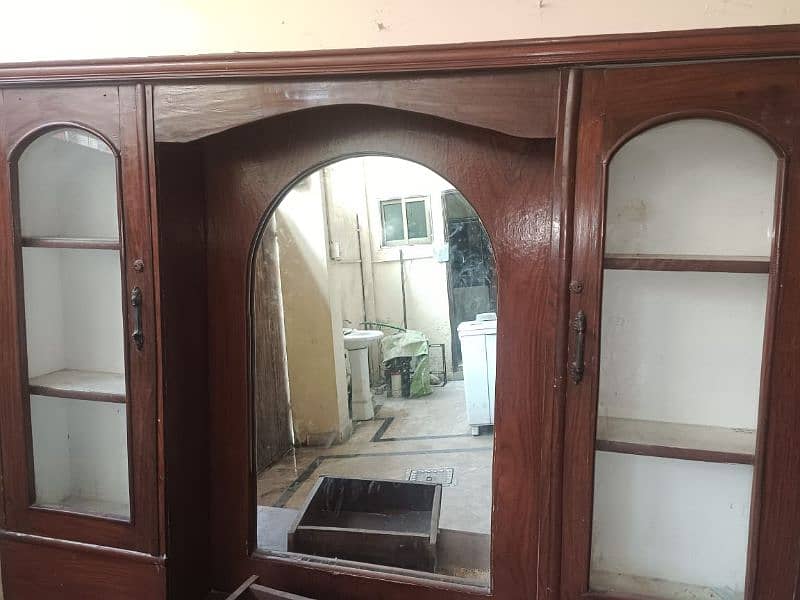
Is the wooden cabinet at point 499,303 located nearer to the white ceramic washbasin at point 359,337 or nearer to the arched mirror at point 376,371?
the arched mirror at point 376,371

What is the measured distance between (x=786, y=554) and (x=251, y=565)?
120cm

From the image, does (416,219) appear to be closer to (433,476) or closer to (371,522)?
(433,476)


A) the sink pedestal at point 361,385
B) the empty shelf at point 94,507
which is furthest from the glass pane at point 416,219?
the empty shelf at point 94,507

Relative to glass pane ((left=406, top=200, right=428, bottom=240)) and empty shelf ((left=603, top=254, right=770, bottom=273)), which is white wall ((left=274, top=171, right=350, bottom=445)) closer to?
glass pane ((left=406, top=200, right=428, bottom=240))

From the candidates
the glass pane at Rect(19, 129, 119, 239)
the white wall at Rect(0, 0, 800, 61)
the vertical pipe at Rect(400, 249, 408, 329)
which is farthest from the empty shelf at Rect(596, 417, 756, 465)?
the glass pane at Rect(19, 129, 119, 239)

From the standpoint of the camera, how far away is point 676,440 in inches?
47.3

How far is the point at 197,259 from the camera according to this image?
1460mm

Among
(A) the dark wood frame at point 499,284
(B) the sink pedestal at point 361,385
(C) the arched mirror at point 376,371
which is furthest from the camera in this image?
(B) the sink pedestal at point 361,385

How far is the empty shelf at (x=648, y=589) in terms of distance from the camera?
121 cm

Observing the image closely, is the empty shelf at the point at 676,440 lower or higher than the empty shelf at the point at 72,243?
lower

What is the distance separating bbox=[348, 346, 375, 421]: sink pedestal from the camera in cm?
150

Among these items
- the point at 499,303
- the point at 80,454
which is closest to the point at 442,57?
the point at 499,303

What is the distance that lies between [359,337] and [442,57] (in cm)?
69

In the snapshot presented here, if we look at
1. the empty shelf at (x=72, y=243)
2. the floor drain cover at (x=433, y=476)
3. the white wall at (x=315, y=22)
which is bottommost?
the floor drain cover at (x=433, y=476)
